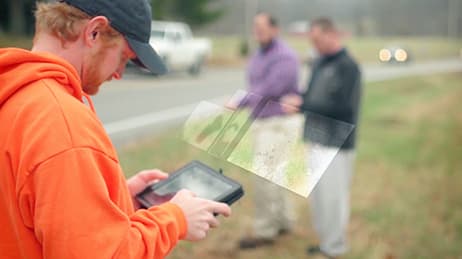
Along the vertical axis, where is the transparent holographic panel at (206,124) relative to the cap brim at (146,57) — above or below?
below

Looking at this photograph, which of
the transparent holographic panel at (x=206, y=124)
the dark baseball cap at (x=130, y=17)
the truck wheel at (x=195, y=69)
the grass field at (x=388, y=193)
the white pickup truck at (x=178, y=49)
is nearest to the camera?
the dark baseball cap at (x=130, y=17)

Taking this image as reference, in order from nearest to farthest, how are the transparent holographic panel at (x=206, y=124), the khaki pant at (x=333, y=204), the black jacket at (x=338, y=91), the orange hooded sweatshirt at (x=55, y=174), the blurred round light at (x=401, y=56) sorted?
the orange hooded sweatshirt at (x=55, y=174)
the transparent holographic panel at (x=206, y=124)
the black jacket at (x=338, y=91)
the khaki pant at (x=333, y=204)
the blurred round light at (x=401, y=56)

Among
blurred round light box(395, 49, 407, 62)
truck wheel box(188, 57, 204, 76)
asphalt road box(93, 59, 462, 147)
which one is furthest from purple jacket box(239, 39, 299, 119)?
blurred round light box(395, 49, 407, 62)

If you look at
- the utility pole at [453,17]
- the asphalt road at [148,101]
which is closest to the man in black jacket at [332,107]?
the asphalt road at [148,101]

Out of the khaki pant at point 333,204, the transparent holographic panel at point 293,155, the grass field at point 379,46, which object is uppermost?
the transparent holographic panel at point 293,155

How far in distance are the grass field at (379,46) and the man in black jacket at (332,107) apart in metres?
32.0

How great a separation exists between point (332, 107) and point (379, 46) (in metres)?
37.8

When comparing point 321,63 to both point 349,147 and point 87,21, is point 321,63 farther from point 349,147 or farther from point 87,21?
point 87,21

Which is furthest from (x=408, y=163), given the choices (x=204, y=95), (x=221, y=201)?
(x=204, y=95)

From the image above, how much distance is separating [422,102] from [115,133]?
30.8ft

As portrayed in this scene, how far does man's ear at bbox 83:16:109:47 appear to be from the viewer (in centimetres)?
159

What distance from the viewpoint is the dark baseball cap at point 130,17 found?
5.25 ft

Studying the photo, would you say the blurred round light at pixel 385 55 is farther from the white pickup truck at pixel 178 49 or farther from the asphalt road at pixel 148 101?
the white pickup truck at pixel 178 49

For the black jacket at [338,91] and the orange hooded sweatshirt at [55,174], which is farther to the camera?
the black jacket at [338,91]
